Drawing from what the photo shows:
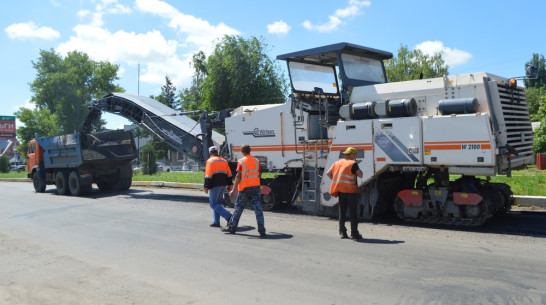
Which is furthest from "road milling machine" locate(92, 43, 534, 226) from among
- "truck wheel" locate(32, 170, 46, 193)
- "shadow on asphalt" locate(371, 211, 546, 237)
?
"truck wheel" locate(32, 170, 46, 193)

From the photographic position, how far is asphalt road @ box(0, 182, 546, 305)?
4.61 m

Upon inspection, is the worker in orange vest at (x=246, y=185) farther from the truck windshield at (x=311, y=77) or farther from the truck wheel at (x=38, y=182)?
the truck wheel at (x=38, y=182)

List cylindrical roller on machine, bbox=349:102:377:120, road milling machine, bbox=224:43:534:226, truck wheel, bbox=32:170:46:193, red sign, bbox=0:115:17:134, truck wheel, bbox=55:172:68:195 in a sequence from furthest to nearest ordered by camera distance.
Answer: red sign, bbox=0:115:17:134 → truck wheel, bbox=32:170:46:193 → truck wheel, bbox=55:172:68:195 → cylindrical roller on machine, bbox=349:102:377:120 → road milling machine, bbox=224:43:534:226

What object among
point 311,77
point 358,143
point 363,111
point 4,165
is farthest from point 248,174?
point 4,165

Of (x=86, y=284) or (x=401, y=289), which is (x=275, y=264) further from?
(x=86, y=284)

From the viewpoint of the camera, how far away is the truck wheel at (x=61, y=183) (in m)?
16.5

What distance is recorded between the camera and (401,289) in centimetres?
463

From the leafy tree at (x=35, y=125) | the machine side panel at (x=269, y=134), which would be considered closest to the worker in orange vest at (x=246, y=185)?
the machine side panel at (x=269, y=134)

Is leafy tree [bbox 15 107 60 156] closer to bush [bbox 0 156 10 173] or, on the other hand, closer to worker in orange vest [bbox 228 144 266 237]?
bush [bbox 0 156 10 173]

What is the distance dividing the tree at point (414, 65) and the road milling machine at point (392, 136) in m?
28.0

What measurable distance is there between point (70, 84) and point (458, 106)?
206 feet

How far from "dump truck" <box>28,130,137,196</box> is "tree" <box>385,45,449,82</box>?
25777 mm

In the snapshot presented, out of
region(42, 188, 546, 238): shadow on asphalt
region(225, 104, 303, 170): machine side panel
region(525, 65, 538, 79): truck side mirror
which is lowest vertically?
region(42, 188, 546, 238): shadow on asphalt

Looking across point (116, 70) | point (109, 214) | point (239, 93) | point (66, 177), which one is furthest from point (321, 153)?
point (116, 70)
